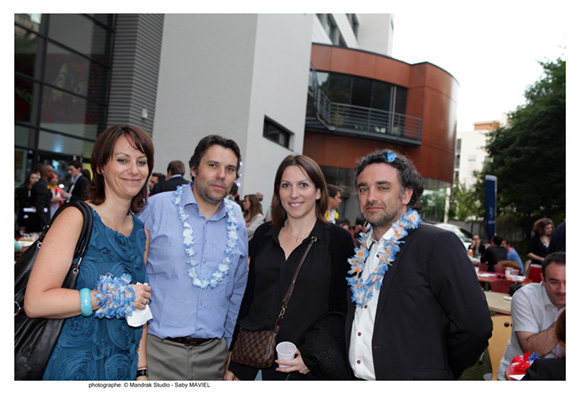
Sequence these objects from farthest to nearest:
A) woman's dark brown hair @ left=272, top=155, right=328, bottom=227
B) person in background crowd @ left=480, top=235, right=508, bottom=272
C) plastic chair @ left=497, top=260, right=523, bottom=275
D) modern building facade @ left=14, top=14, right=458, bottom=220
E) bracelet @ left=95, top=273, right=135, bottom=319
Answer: modern building facade @ left=14, top=14, right=458, bottom=220
person in background crowd @ left=480, top=235, right=508, bottom=272
plastic chair @ left=497, top=260, right=523, bottom=275
woman's dark brown hair @ left=272, top=155, right=328, bottom=227
bracelet @ left=95, top=273, right=135, bottom=319

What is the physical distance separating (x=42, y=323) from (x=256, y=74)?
1147cm

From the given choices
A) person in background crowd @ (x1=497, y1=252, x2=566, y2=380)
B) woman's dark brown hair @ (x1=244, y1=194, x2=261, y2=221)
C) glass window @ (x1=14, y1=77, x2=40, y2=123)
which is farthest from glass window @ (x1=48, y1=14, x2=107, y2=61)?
person in background crowd @ (x1=497, y1=252, x2=566, y2=380)

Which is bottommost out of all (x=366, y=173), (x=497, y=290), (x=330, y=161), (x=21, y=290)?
(x=497, y=290)

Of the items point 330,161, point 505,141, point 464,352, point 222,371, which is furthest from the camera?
point 505,141

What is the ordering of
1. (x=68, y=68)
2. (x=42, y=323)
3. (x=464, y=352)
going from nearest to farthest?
(x=42, y=323), (x=464, y=352), (x=68, y=68)

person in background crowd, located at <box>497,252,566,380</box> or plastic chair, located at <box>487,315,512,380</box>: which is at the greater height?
person in background crowd, located at <box>497,252,566,380</box>

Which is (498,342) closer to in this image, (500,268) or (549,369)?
(549,369)

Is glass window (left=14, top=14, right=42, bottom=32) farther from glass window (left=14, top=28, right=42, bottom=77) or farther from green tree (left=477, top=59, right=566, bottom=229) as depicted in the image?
green tree (left=477, top=59, right=566, bottom=229)

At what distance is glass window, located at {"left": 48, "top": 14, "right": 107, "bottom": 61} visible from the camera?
11.5 meters

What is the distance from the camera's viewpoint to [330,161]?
22.1 meters

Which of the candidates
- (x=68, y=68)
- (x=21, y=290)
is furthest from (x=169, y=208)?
(x=68, y=68)

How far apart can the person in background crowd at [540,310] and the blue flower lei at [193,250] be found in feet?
8.03

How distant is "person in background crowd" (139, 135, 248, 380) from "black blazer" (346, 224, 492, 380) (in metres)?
1.05
